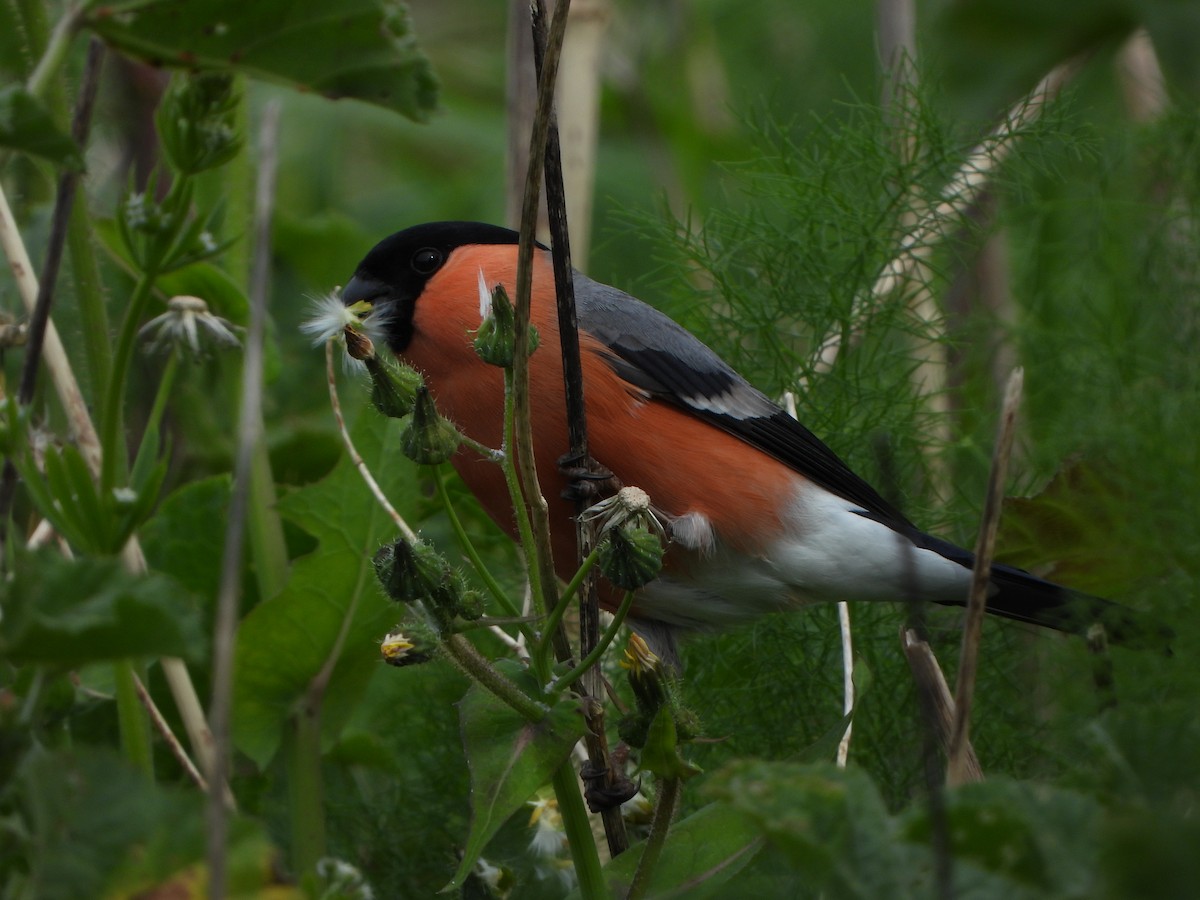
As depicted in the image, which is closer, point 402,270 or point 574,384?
point 574,384

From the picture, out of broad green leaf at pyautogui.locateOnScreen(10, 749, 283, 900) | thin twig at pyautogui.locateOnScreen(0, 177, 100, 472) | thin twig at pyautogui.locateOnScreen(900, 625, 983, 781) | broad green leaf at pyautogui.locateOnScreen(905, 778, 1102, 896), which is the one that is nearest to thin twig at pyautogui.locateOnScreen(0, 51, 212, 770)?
thin twig at pyautogui.locateOnScreen(0, 177, 100, 472)

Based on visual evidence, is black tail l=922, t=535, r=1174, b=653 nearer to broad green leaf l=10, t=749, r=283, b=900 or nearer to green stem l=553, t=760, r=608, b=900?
green stem l=553, t=760, r=608, b=900

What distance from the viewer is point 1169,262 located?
6.28 feet

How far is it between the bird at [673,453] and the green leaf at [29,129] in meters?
0.82

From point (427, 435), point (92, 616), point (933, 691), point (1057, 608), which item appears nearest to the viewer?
point (92, 616)

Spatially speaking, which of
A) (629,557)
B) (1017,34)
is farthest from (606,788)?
(1017,34)

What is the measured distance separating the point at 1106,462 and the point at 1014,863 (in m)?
0.85

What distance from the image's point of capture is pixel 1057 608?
154 centimetres

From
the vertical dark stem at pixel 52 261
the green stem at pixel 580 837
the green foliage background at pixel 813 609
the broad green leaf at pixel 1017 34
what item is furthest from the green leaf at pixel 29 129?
the broad green leaf at pixel 1017 34

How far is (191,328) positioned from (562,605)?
62cm

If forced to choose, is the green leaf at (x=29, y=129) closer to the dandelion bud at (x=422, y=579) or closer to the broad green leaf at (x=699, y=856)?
the dandelion bud at (x=422, y=579)

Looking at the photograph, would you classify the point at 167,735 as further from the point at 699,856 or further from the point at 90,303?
the point at 699,856

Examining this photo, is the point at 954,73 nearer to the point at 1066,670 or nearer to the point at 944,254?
the point at 944,254

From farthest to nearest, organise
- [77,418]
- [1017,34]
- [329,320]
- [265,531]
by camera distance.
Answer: [1017,34] → [265,531] → [77,418] → [329,320]
